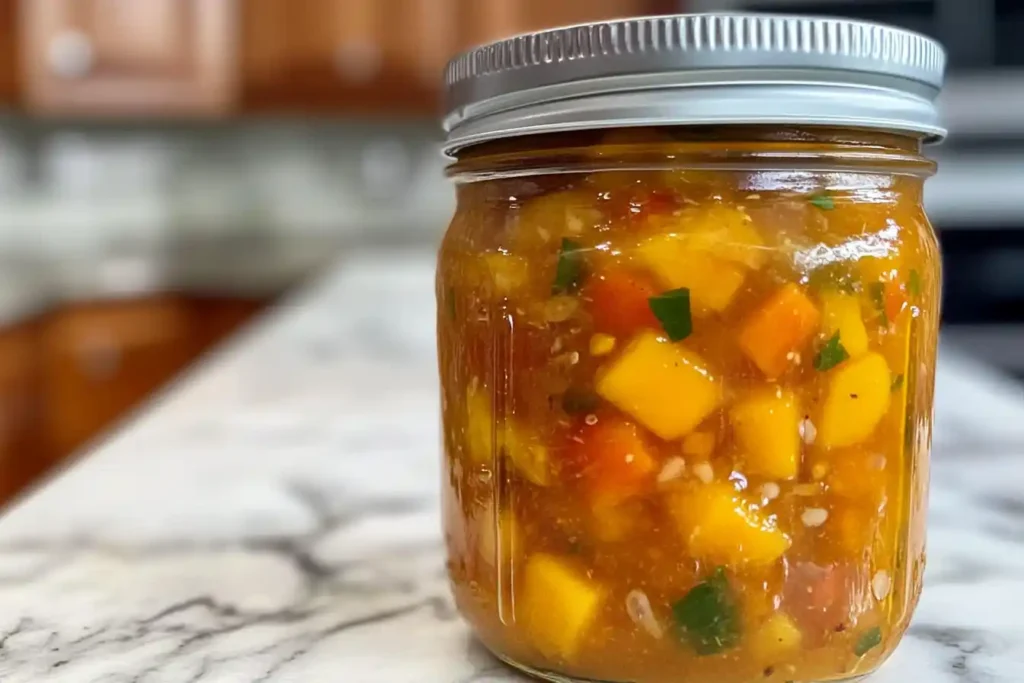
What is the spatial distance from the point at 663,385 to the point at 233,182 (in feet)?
8.83

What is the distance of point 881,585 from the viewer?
0.39 meters

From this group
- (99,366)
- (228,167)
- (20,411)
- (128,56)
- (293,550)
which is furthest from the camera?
(228,167)

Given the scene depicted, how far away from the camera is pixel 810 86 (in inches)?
14.0

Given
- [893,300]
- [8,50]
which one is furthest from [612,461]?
[8,50]

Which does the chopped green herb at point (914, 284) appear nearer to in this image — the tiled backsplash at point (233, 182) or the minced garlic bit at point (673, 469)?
the minced garlic bit at point (673, 469)

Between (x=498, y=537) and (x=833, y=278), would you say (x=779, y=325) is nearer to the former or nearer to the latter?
(x=833, y=278)

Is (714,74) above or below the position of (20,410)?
above

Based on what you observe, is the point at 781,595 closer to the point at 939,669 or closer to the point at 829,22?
the point at 939,669

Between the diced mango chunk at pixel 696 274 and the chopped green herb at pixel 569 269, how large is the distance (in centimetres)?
3

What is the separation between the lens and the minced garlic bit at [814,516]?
0.37 m

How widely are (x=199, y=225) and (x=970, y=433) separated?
8.13 ft

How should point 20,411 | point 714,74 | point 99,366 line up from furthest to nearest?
point 99,366 → point 20,411 → point 714,74

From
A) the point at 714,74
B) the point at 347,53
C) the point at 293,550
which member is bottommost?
the point at 293,550

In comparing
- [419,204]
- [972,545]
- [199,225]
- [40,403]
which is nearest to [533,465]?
[972,545]
